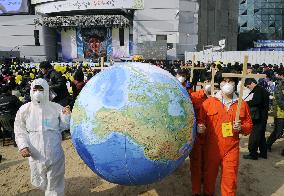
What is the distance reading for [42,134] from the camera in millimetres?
4703

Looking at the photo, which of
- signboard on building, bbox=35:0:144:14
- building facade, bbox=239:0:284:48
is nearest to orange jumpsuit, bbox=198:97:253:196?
signboard on building, bbox=35:0:144:14

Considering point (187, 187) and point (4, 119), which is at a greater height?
point (4, 119)

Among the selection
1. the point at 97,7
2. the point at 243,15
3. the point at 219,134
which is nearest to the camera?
the point at 219,134

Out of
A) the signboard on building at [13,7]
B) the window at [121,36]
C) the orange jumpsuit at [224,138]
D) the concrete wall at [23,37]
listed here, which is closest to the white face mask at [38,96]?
the orange jumpsuit at [224,138]

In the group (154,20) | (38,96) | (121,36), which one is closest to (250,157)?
(38,96)

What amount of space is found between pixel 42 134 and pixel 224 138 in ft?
8.60

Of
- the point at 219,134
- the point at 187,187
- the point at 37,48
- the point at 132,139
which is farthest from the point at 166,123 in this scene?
the point at 37,48

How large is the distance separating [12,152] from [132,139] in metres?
5.96

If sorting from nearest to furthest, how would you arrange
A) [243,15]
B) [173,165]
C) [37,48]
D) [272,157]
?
[173,165], [272,157], [37,48], [243,15]

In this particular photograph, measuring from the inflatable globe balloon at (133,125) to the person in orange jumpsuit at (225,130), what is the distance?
974 mm

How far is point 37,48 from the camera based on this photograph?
1657 inches

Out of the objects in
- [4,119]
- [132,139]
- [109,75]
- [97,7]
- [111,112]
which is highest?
[97,7]

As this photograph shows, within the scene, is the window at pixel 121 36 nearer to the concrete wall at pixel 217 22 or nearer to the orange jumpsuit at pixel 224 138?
the concrete wall at pixel 217 22

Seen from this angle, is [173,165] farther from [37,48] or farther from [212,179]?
[37,48]
